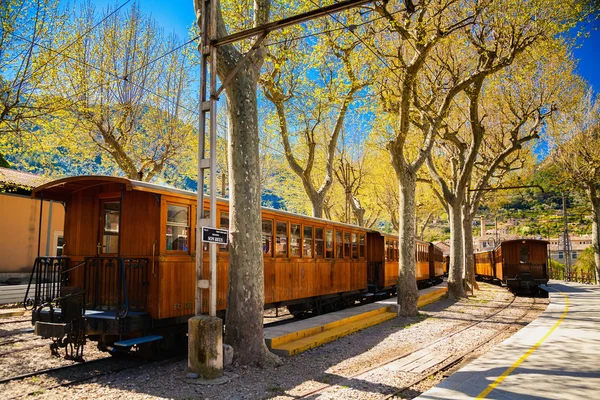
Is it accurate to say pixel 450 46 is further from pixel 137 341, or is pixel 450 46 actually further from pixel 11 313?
pixel 11 313

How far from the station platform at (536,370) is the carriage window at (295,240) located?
5354mm

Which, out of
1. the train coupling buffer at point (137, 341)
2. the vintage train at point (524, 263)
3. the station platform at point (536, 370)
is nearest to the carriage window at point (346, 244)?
the station platform at point (536, 370)

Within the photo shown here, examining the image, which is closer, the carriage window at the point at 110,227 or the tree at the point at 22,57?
the carriage window at the point at 110,227

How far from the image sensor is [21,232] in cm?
2159

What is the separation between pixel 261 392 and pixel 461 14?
13.4 metres

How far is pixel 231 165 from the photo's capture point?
7.77m

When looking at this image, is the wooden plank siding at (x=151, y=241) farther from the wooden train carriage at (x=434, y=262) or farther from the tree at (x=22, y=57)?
the wooden train carriage at (x=434, y=262)

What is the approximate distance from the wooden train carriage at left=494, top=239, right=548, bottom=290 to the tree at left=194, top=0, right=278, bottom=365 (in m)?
20.6

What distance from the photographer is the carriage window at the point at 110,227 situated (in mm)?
8398

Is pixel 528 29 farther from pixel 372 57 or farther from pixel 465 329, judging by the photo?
pixel 465 329

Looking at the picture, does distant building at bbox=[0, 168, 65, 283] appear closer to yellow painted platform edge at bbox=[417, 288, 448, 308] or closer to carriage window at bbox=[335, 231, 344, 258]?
carriage window at bbox=[335, 231, 344, 258]

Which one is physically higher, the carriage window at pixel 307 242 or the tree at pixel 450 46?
the tree at pixel 450 46

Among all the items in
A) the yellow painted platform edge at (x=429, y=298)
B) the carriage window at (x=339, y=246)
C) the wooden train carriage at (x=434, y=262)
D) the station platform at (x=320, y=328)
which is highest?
the carriage window at (x=339, y=246)

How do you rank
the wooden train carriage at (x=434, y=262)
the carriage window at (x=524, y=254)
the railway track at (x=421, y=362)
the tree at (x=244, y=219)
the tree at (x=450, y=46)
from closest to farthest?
the railway track at (x=421, y=362)
the tree at (x=244, y=219)
the tree at (x=450, y=46)
the carriage window at (x=524, y=254)
the wooden train carriage at (x=434, y=262)
